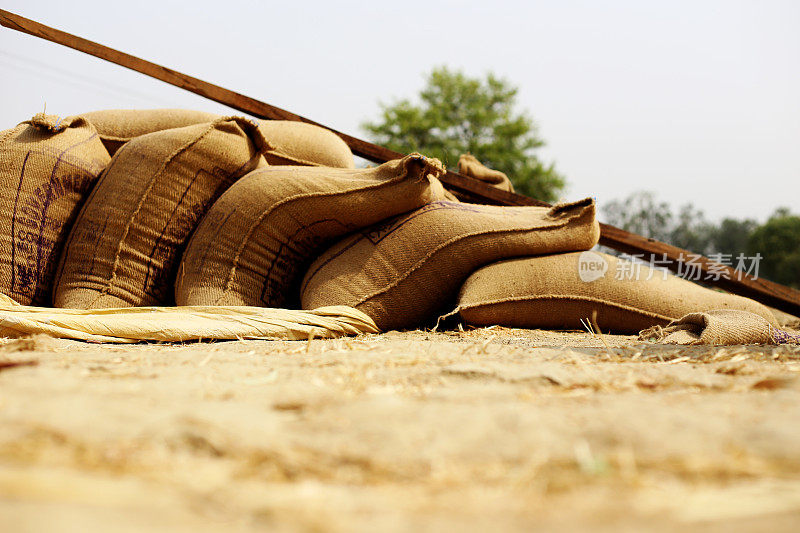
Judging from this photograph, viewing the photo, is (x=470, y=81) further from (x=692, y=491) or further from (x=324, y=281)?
(x=692, y=491)

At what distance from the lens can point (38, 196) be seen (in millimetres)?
2371

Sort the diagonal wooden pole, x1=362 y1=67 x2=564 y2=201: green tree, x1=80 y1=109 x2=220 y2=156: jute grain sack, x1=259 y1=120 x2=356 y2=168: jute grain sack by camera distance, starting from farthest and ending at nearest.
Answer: x1=362 y1=67 x2=564 y2=201: green tree
the diagonal wooden pole
x1=80 y1=109 x2=220 y2=156: jute grain sack
x1=259 y1=120 x2=356 y2=168: jute grain sack

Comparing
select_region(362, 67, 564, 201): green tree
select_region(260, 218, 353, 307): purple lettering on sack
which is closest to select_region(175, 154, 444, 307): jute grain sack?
select_region(260, 218, 353, 307): purple lettering on sack

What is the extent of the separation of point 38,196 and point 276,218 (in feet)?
3.35

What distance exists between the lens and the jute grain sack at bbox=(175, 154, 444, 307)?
214 centimetres

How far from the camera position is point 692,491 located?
44 centimetres

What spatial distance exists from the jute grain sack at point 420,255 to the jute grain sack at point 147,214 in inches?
23.0

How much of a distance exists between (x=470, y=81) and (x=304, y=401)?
682 inches

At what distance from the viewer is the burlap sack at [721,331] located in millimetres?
1604

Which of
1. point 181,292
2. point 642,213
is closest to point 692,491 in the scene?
point 181,292

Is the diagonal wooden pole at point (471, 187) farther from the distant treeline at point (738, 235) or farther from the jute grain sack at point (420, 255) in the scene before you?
the distant treeline at point (738, 235)

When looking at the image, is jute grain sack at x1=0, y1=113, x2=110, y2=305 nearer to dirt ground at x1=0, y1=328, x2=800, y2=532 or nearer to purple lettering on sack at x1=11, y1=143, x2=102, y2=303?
purple lettering on sack at x1=11, y1=143, x2=102, y2=303

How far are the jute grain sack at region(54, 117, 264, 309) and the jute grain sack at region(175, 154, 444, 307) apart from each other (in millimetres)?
143

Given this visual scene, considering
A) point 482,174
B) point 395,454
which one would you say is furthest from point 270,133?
point 395,454
